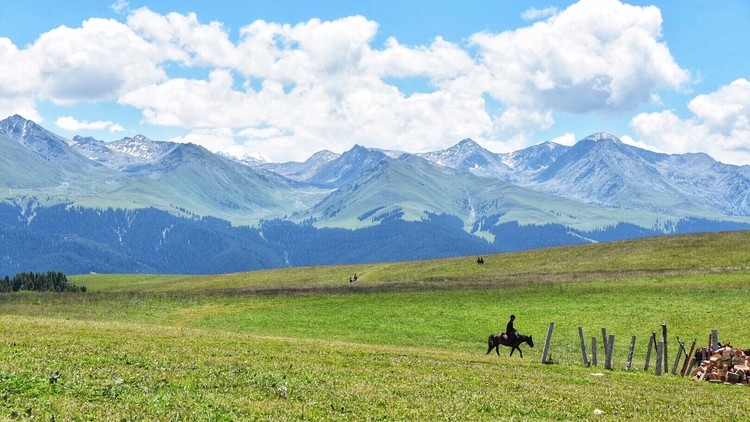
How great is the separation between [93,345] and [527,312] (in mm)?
50344

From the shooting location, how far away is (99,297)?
92.2 metres

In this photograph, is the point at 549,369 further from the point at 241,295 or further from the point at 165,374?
the point at 241,295

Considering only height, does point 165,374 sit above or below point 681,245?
below

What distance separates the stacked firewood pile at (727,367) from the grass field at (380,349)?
171cm

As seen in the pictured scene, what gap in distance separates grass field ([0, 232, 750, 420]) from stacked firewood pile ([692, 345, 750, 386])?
1.71 meters

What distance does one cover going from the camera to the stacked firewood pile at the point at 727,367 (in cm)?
3591

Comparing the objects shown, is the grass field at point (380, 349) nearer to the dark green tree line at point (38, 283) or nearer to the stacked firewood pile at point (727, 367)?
the stacked firewood pile at point (727, 367)

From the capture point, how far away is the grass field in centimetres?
2152

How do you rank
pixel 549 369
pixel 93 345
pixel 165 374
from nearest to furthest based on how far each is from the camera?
pixel 165 374, pixel 93 345, pixel 549 369

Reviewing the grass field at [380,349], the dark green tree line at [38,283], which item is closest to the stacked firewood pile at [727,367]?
the grass field at [380,349]

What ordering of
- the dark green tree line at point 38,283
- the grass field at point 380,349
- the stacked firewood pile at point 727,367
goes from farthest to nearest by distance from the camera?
the dark green tree line at point 38,283
the stacked firewood pile at point 727,367
the grass field at point 380,349

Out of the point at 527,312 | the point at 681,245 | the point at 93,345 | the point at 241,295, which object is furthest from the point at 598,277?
the point at 93,345

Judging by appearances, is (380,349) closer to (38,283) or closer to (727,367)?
(727,367)

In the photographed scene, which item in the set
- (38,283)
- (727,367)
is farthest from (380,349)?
(38,283)
